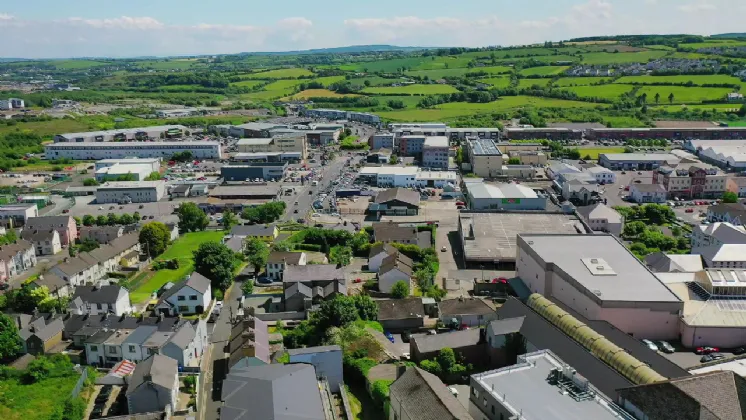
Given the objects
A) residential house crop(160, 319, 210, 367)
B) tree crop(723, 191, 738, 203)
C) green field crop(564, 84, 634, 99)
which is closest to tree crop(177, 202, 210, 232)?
residential house crop(160, 319, 210, 367)

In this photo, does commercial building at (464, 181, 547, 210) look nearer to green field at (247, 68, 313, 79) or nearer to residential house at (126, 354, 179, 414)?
residential house at (126, 354, 179, 414)

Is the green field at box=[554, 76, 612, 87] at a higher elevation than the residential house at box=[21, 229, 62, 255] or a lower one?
higher

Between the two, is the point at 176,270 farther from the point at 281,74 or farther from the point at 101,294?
the point at 281,74

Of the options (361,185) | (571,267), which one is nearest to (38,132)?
(361,185)

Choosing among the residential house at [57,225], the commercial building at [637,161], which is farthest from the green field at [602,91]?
the residential house at [57,225]

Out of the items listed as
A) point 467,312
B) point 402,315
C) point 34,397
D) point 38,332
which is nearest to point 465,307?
point 467,312
